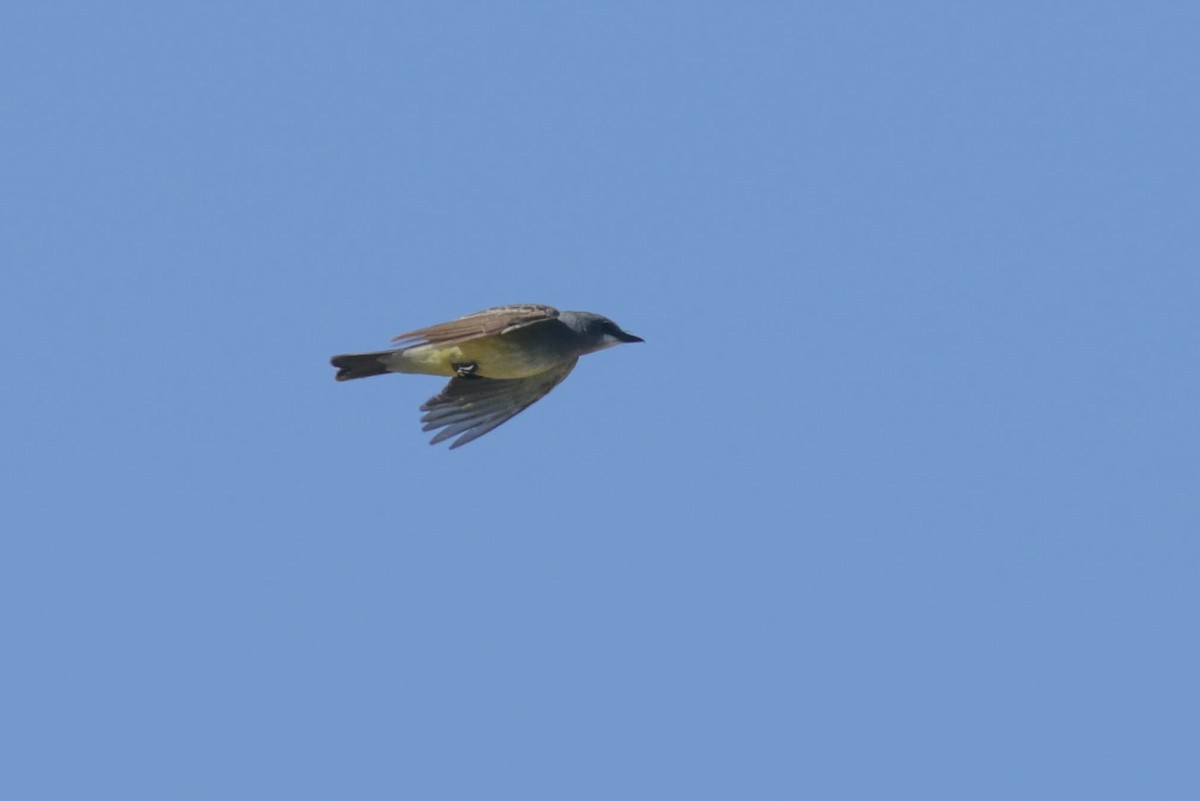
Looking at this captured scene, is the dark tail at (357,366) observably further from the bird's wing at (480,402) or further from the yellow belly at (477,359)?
the bird's wing at (480,402)

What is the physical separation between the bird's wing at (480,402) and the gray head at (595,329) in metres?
0.60

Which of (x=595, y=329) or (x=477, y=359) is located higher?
(x=595, y=329)

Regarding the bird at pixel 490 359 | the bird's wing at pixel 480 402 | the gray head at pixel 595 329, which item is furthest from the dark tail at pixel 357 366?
the gray head at pixel 595 329

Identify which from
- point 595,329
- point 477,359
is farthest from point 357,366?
point 595,329

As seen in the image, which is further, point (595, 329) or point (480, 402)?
point (480, 402)

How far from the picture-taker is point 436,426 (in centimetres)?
2164

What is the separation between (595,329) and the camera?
21.2 meters

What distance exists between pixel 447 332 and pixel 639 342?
233cm

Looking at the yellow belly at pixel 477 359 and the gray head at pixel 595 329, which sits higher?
the gray head at pixel 595 329

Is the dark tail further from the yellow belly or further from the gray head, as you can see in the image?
the gray head

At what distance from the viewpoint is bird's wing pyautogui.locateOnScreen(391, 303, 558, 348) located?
66.4 ft

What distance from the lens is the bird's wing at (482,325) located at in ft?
66.4

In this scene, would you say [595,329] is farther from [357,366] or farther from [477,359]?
[357,366]

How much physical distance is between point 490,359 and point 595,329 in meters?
1.25
